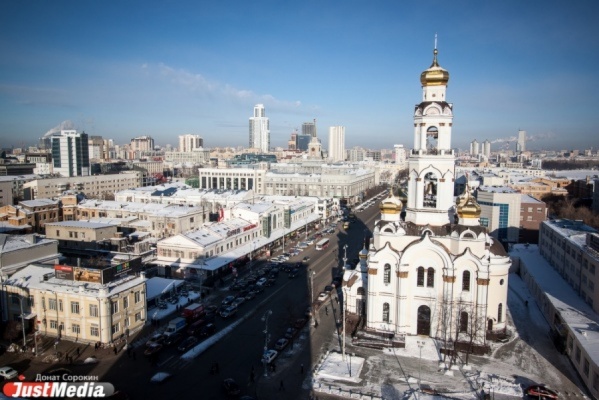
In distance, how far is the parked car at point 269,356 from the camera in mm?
21938

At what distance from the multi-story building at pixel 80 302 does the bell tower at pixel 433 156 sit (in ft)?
55.5

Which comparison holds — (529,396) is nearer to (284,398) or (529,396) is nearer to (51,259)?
(284,398)

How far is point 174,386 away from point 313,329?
913 cm

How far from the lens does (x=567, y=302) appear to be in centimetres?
2711

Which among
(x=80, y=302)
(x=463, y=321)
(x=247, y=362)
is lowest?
(x=247, y=362)

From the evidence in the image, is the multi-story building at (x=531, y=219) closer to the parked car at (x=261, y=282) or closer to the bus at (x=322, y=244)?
the bus at (x=322, y=244)

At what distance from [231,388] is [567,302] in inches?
804

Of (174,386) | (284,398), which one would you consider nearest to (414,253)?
(284,398)

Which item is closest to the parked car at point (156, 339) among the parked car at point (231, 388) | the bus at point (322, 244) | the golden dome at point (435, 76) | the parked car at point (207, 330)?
the parked car at point (207, 330)

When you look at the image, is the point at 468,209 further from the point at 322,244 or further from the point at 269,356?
the point at 322,244

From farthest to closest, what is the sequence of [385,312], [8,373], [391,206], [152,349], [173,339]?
1. [391,206]
2. [385,312]
3. [173,339]
4. [152,349]
5. [8,373]

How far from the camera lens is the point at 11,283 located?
2589 cm

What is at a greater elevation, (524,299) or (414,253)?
(414,253)

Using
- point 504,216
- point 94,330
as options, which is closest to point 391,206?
point 94,330
